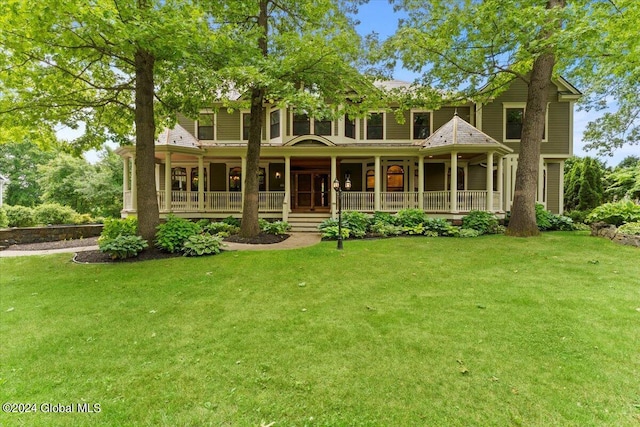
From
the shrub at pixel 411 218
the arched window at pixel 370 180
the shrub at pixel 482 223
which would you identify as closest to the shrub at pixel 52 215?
the arched window at pixel 370 180

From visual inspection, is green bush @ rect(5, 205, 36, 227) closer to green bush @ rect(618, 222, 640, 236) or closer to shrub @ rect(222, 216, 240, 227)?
shrub @ rect(222, 216, 240, 227)

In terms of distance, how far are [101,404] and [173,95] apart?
32.3 feet

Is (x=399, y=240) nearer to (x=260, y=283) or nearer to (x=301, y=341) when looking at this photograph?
(x=260, y=283)

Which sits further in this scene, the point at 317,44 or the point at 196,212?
the point at 196,212

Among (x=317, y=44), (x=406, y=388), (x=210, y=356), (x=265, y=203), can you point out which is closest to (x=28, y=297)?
(x=210, y=356)

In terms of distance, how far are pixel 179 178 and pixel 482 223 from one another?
14.4 m

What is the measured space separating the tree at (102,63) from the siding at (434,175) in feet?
37.3

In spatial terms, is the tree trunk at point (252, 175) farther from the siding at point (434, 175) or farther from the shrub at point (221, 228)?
the siding at point (434, 175)

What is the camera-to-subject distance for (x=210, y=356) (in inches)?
117

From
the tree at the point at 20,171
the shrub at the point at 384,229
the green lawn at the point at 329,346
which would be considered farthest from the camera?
the tree at the point at 20,171

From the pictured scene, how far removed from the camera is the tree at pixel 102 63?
571 cm

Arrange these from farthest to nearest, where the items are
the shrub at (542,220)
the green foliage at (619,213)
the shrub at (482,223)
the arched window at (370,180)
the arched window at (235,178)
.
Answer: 1. the arched window at (235,178)
2. the arched window at (370,180)
3. the shrub at (542,220)
4. the shrub at (482,223)
5. the green foliage at (619,213)

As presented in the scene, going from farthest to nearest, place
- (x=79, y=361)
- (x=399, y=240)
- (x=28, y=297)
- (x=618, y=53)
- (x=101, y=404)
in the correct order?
(x=399, y=240) → (x=618, y=53) → (x=28, y=297) → (x=79, y=361) → (x=101, y=404)

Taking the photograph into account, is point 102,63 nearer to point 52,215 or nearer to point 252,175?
point 252,175
